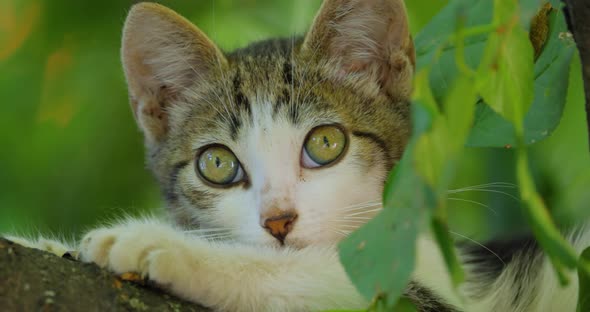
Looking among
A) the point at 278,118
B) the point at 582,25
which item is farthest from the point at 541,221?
the point at 278,118

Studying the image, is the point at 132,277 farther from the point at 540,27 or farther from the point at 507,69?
the point at 540,27

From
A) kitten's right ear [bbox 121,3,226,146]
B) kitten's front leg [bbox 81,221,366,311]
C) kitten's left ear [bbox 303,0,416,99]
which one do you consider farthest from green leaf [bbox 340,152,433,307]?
kitten's right ear [bbox 121,3,226,146]

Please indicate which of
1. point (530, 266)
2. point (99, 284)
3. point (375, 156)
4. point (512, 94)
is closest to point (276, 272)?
point (99, 284)

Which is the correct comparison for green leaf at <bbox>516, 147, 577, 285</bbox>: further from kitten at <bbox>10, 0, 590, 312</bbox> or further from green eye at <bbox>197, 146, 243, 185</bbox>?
green eye at <bbox>197, 146, 243, 185</bbox>

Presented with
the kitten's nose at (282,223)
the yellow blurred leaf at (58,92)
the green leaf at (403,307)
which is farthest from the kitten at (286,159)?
the yellow blurred leaf at (58,92)

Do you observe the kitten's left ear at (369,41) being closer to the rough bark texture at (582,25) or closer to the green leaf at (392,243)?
the rough bark texture at (582,25)

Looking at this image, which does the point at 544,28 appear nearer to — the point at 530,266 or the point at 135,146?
the point at 530,266

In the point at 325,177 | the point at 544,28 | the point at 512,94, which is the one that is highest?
the point at 544,28
